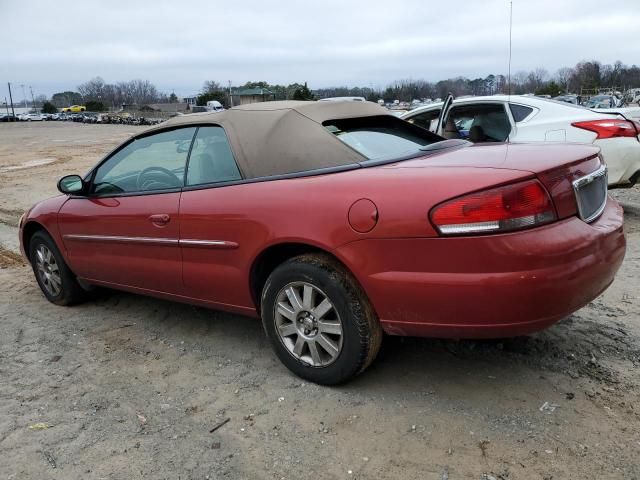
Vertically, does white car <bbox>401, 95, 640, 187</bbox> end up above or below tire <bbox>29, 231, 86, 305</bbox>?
above

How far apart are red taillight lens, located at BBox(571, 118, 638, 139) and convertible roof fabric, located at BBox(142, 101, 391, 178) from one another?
372 centimetres

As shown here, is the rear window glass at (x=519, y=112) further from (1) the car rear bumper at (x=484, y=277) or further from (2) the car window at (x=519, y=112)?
(1) the car rear bumper at (x=484, y=277)

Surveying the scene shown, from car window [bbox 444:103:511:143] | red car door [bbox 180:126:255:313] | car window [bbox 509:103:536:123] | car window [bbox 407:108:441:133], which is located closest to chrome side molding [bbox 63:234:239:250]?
red car door [bbox 180:126:255:313]

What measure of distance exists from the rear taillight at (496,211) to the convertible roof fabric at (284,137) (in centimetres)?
77

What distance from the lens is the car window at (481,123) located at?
682 cm

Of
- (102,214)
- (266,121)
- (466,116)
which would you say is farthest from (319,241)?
(466,116)

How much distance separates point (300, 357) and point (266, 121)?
1.44 m

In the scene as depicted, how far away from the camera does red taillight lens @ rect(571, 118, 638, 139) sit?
628 cm

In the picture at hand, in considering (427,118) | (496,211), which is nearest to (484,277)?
(496,211)

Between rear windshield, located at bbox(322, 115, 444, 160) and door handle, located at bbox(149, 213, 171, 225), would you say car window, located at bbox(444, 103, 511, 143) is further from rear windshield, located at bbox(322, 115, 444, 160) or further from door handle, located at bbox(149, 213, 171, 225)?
door handle, located at bbox(149, 213, 171, 225)

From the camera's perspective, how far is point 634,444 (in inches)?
98.6

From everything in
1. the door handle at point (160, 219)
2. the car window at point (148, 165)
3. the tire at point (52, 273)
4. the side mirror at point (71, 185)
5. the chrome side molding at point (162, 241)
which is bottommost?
the tire at point (52, 273)

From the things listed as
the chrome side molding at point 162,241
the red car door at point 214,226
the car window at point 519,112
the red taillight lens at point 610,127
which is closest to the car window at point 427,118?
the car window at point 519,112

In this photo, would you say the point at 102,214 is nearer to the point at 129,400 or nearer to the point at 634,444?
the point at 129,400
